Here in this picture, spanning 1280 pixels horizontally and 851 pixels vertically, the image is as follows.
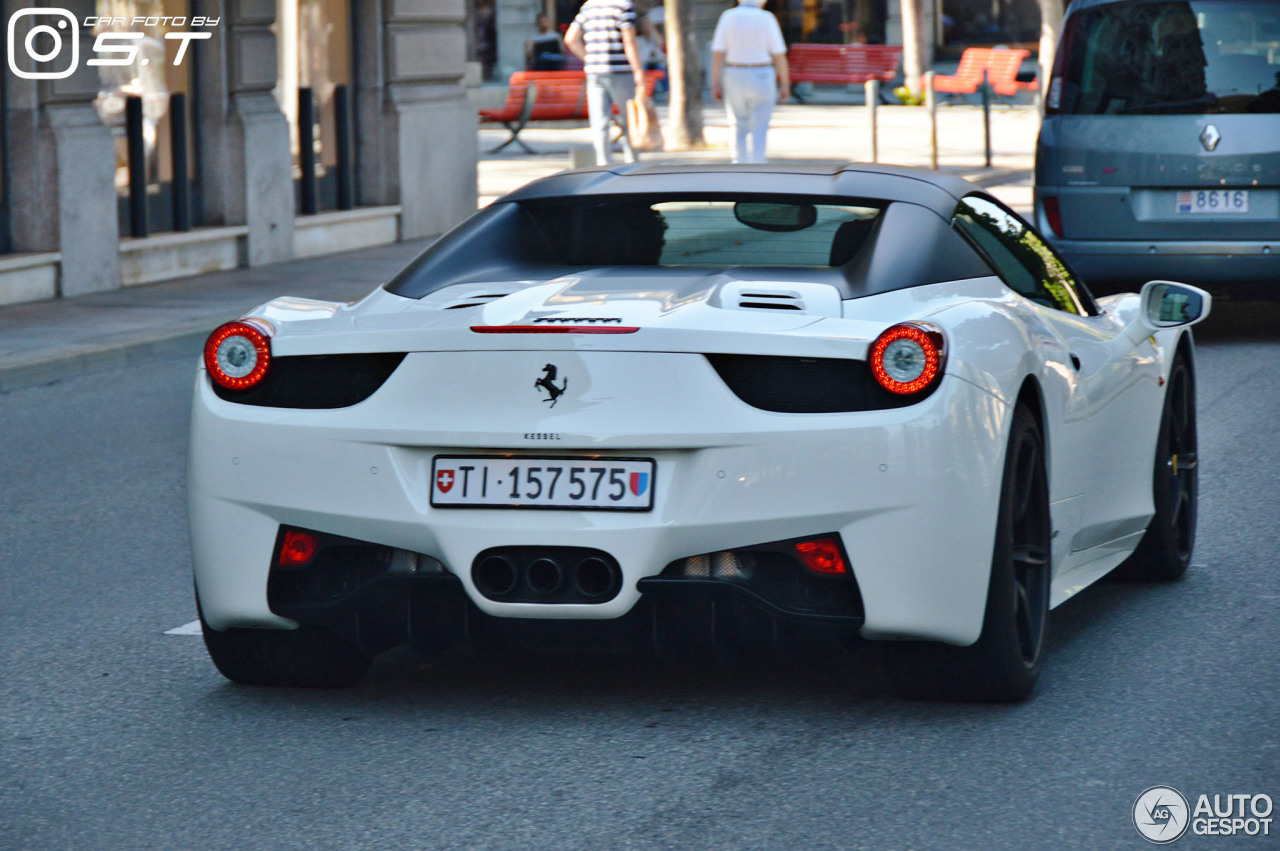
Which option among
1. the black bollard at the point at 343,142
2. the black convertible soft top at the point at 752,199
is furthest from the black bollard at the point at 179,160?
the black convertible soft top at the point at 752,199

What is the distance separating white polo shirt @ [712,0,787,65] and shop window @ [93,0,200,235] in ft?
17.7

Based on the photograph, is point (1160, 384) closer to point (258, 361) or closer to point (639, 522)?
point (639, 522)

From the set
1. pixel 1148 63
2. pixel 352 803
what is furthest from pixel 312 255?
pixel 352 803

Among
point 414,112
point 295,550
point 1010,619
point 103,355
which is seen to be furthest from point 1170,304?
point 414,112

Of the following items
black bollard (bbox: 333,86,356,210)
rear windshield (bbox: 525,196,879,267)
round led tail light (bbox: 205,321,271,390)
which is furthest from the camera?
black bollard (bbox: 333,86,356,210)

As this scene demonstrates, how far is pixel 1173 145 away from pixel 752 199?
22.3 feet

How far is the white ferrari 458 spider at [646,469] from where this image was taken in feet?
14.1

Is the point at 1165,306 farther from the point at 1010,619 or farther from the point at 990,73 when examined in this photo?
the point at 990,73

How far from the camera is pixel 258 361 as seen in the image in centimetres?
462

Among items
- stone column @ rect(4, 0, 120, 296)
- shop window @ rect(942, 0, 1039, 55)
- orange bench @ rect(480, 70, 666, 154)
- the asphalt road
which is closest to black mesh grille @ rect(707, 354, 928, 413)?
the asphalt road

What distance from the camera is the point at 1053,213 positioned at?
468 inches

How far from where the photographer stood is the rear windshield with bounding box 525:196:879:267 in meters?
5.17

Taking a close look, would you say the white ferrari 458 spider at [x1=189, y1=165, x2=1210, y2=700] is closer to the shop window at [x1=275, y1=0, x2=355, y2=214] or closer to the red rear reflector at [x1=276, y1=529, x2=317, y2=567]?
the red rear reflector at [x1=276, y1=529, x2=317, y2=567]

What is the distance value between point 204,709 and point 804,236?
1.83 meters
